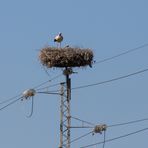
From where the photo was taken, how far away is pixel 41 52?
68.6 m

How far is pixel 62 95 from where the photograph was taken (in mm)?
65938

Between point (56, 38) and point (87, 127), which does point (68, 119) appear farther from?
point (56, 38)

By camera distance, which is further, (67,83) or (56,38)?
(56,38)

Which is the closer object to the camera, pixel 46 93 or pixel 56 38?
pixel 46 93

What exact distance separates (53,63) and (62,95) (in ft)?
7.05

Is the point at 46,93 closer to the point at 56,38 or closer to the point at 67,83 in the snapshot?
the point at 67,83

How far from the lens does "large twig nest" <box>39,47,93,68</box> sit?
67.8 meters

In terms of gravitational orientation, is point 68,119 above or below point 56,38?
below

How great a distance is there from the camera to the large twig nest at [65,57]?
6775 cm

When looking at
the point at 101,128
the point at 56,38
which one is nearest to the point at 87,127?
the point at 101,128

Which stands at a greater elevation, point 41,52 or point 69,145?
point 41,52

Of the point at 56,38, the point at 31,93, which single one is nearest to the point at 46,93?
the point at 31,93

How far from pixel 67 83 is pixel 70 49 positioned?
245cm

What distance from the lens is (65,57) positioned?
6788cm
